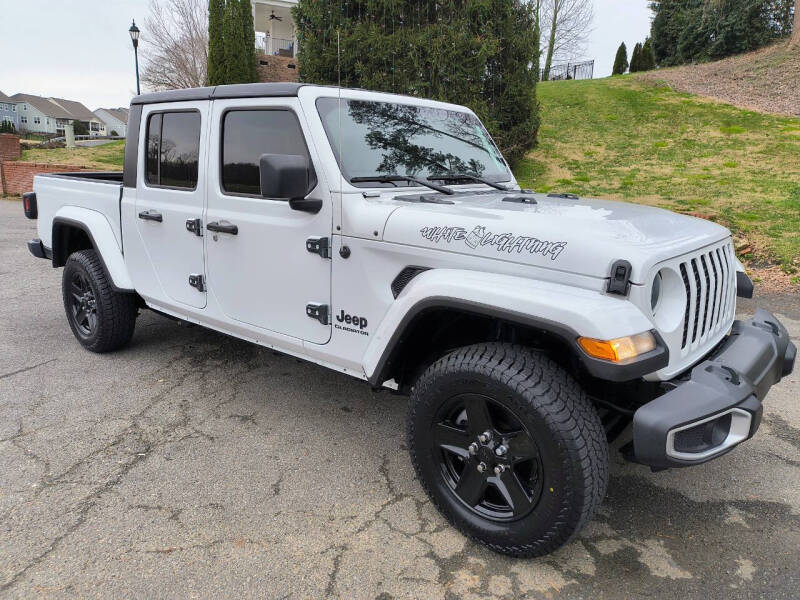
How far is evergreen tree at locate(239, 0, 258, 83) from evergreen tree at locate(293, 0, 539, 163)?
876 centimetres

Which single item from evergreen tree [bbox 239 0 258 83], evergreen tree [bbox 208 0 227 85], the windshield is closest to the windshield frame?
the windshield

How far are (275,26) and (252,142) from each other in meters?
36.4

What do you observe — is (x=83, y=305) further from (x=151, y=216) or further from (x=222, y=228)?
(x=222, y=228)

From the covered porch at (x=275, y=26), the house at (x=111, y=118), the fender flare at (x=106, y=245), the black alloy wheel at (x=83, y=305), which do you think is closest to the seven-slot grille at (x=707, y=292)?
the fender flare at (x=106, y=245)

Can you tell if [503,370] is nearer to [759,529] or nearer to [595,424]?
[595,424]

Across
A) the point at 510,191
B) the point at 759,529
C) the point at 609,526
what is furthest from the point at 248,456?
the point at 759,529

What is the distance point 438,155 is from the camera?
345 centimetres

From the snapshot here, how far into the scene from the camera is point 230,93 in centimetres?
340

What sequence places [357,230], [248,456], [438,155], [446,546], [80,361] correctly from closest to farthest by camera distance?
[446,546], [357,230], [248,456], [438,155], [80,361]

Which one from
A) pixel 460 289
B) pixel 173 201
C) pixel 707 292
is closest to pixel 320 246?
pixel 460 289

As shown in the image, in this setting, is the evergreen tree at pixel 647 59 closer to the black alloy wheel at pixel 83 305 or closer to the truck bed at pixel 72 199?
the truck bed at pixel 72 199

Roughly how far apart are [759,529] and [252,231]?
2.85 meters

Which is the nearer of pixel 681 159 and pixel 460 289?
pixel 460 289

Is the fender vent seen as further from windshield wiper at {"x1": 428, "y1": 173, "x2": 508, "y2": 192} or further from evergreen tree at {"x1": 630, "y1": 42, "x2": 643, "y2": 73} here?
evergreen tree at {"x1": 630, "y1": 42, "x2": 643, "y2": 73}
